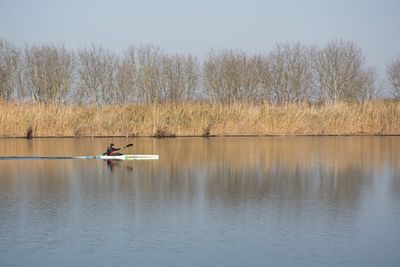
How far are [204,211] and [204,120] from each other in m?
19.8

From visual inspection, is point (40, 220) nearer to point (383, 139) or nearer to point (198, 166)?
point (198, 166)

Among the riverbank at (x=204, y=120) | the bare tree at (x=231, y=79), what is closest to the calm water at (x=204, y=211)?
the riverbank at (x=204, y=120)

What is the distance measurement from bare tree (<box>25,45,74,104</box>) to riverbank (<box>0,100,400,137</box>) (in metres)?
17.8

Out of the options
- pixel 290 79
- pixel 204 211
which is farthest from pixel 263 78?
pixel 204 211

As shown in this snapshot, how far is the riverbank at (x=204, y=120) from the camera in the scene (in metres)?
30.0

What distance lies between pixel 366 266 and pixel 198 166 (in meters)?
10.4

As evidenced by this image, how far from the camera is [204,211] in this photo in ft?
36.1

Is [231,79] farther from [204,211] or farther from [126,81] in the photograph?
[204,211]

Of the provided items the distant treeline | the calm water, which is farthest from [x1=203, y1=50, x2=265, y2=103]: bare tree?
the calm water

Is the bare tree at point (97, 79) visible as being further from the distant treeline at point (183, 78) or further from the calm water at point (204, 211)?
the calm water at point (204, 211)

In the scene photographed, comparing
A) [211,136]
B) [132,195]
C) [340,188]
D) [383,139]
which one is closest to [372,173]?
[340,188]

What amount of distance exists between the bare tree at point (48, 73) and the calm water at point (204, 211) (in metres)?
29.8

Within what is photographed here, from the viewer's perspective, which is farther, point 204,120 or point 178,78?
point 178,78

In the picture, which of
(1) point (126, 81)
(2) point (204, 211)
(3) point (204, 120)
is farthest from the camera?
(1) point (126, 81)
